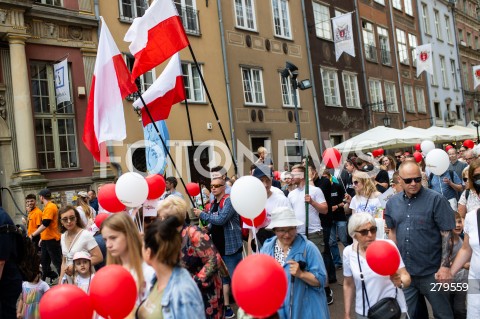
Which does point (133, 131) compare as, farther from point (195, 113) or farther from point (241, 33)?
point (241, 33)

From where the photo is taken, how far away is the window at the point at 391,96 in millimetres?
30270

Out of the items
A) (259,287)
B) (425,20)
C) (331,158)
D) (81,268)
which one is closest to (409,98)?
(425,20)

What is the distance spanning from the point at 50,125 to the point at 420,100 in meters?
26.4

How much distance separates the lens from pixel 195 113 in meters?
18.1

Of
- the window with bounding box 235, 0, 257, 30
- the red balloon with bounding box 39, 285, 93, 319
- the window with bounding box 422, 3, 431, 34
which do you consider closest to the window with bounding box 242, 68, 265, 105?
the window with bounding box 235, 0, 257, 30

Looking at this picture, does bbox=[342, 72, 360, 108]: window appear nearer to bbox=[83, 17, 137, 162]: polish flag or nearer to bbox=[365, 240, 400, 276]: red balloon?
bbox=[83, 17, 137, 162]: polish flag

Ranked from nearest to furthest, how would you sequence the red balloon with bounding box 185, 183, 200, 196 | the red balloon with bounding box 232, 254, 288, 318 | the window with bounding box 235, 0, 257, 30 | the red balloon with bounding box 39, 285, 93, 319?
the red balloon with bounding box 232, 254, 288, 318 < the red balloon with bounding box 39, 285, 93, 319 < the red balloon with bounding box 185, 183, 200, 196 < the window with bounding box 235, 0, 257, 30

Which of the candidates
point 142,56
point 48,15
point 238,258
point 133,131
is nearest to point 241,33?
point 133,131

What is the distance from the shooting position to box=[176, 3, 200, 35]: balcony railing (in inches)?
715

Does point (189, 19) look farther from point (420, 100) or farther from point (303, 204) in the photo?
→ point (420, 100)

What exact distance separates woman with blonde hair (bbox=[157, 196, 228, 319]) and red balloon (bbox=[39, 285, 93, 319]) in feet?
4.44

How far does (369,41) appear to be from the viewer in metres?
29.2

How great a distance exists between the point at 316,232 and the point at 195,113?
11.5 meters

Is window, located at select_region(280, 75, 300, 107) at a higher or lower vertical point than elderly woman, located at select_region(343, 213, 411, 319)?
higher
